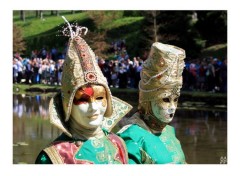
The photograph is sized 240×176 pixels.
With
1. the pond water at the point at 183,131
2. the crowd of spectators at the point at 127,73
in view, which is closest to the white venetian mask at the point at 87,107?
the pond water at the point at 183,131

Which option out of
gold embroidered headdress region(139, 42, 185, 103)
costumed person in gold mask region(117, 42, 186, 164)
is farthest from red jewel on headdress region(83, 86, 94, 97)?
gold embroidered headdress region(139, 42, 185, 103)

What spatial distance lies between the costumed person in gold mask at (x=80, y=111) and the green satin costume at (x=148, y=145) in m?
0.43

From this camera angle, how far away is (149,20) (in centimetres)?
3288

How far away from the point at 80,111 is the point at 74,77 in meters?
0.26

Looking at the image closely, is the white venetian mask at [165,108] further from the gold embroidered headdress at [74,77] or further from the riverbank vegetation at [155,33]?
the riverbank vegetation at [155,33]

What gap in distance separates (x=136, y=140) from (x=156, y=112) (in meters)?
0.43

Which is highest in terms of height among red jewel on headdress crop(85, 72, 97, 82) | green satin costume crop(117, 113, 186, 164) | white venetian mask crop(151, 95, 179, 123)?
red jewel on headdress crop(85, 72, 97, 82)

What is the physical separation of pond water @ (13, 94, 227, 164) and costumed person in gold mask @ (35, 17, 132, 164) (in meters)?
4.81

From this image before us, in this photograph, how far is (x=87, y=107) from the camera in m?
6.36

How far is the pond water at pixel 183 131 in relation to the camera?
1397cm

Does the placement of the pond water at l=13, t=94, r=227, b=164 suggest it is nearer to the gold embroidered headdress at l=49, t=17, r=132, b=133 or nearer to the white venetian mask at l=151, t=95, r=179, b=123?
the white venetian mask at l=151, t=95, r=179, b=123

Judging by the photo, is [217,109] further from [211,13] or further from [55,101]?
[55,101]

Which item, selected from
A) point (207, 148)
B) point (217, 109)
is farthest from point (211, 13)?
point (207, 148)

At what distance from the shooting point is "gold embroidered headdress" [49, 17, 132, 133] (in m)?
6.33
